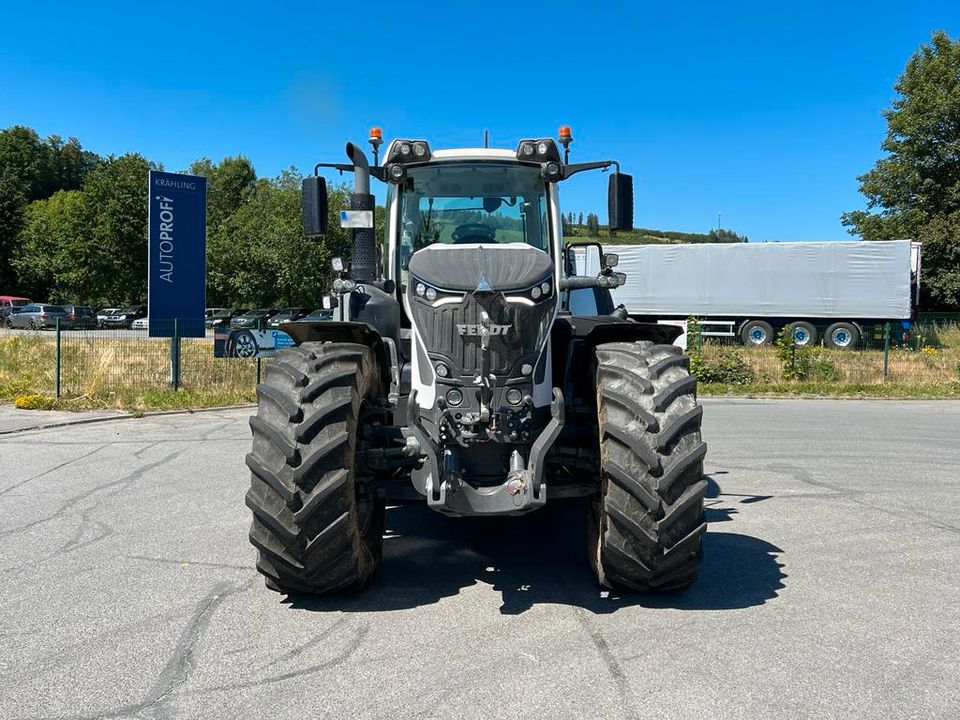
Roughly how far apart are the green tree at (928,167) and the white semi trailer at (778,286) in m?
11.3

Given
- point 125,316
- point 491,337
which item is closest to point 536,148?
point 491,337

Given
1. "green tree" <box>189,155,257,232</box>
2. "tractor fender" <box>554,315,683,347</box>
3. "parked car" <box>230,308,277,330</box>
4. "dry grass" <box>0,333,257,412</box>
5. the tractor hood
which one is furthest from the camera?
"green tree" <box>189,155,257,232</box>

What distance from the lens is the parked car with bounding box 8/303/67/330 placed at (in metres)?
41.8

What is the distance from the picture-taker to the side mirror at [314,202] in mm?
5863

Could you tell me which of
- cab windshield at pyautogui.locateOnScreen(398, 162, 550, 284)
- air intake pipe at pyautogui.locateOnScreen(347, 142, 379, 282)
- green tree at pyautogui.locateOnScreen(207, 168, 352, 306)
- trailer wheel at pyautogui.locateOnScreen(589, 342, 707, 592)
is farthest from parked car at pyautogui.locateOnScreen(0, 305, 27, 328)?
trailer wheel at pyautogui.locateOnScreen(589, 342, 707, 592)

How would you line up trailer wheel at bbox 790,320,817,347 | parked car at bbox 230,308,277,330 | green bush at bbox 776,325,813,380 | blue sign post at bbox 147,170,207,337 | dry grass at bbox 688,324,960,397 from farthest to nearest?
1. parked car at bbox 230,308,277,330
2. trailer wheel at bbox 790,320,817,347
3. green bush at bbox 776,325,813,380
4. dry grass at bbox 688,324,960,397
5. blue sign post at bbox 147,170,207,337

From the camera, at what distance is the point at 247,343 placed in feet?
55.2

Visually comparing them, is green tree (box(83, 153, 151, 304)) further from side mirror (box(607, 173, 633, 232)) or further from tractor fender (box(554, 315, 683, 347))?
tractor fender (box(554, 315, 683, 347))

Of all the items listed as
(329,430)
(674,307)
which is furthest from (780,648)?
(674,307)

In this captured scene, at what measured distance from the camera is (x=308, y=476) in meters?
4.09

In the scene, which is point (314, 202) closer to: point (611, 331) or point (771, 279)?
point (611, 331)

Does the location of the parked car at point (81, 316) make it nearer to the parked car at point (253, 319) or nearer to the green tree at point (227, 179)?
the parked car at point (253, 319)

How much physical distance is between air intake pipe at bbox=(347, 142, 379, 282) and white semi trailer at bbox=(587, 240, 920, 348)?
23.6m

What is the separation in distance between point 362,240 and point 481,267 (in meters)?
2.17
